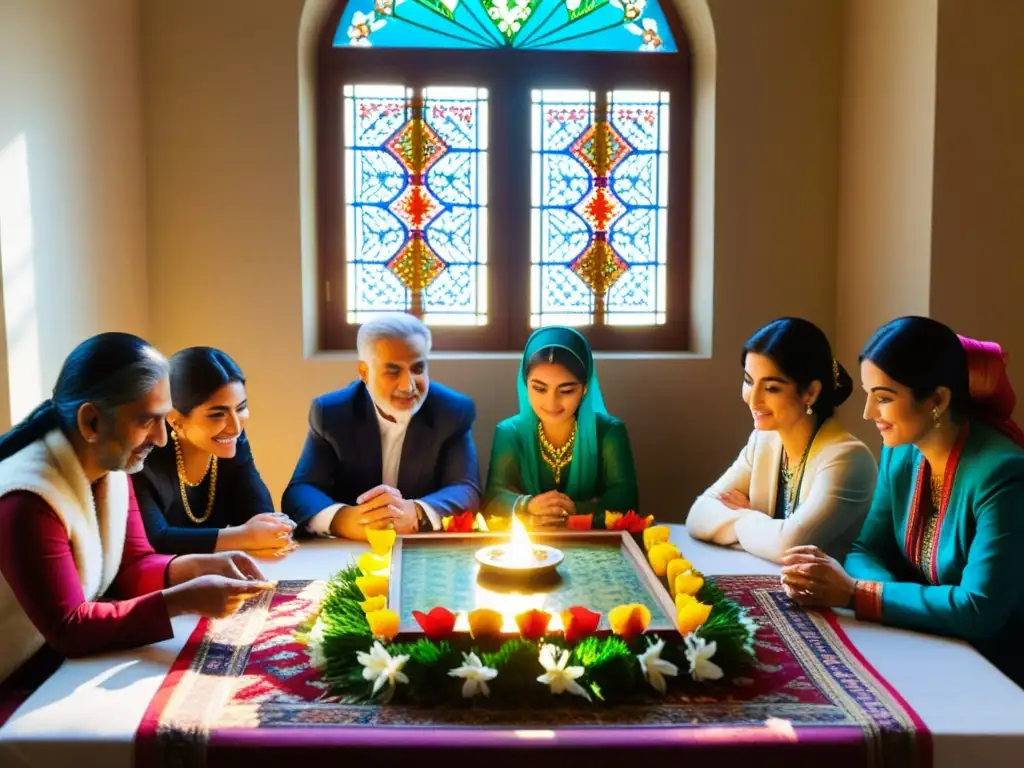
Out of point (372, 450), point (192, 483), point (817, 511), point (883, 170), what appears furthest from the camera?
point (883, 170)

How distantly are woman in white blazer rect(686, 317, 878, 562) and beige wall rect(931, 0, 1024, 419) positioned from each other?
2.73 ft

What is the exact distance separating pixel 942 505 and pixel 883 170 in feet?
5.76

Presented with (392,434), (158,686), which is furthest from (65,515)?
(392,434)

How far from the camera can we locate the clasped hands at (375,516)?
2.88 meters

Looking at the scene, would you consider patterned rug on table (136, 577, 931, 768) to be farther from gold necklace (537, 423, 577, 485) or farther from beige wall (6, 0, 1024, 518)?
beige wall (6, 0, 1024, 518)

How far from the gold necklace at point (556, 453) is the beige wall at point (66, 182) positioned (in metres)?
1.62

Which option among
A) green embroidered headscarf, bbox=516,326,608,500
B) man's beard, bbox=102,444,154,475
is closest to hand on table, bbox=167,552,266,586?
man's beard, bbox=102,444,154,475

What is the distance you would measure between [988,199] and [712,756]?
2487 mm

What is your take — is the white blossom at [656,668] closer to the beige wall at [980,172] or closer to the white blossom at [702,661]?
the white blossom at [702,661]

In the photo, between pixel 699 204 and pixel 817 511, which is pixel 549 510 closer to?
pixel 817 511

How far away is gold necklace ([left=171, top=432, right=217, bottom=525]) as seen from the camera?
281 cm

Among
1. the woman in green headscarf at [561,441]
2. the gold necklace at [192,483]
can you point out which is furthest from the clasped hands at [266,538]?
the woman in green headscarf at [561,441]

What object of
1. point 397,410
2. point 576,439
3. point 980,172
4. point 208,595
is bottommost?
point 208,595

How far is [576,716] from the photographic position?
68.2 inches
